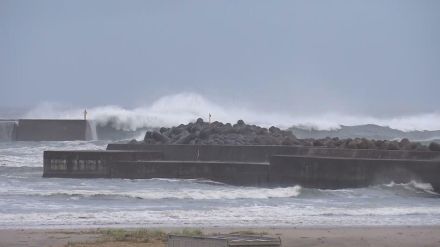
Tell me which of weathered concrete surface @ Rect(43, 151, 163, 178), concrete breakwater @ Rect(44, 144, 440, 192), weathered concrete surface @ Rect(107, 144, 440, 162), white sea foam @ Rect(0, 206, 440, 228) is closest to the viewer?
white sea foam @ Rect(0, 206, 440, 228)

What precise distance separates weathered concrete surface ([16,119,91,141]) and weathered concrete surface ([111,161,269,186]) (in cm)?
1512

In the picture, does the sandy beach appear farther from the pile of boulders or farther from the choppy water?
the pile of boulders

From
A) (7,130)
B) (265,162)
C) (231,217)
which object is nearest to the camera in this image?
(231,217)

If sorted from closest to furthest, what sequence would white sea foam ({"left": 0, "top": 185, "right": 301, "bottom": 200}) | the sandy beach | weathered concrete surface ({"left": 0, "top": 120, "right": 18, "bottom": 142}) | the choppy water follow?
the sandy beach < the choppy water < white sea foam ({"left": 0, "top": 185, "right": 301, "bottom": 200}) < weathered concrete surface ({"left": 0, "top": 120, "right": 18, "bottom": 142})

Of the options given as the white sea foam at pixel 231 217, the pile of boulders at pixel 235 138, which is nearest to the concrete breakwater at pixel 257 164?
the pile of boulders at pixel 235 138

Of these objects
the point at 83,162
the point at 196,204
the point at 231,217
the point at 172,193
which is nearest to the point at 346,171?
the point at 172,193

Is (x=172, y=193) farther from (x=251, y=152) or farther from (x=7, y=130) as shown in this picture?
(x=7, y=130)

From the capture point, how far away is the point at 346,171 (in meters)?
19.3

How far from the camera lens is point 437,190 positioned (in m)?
18.4

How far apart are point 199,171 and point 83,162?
3.10m

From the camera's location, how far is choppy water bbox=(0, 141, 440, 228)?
46.5 feet

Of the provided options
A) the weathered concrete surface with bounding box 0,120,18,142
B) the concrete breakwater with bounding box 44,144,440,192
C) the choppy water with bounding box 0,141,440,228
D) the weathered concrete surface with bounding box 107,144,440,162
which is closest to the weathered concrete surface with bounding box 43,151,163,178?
the concrete breakwater with bounding box 44,144,440,192

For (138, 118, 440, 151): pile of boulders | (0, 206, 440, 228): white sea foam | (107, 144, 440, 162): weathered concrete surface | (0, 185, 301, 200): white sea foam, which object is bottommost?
(0, 206, 440, 228): white sea foam

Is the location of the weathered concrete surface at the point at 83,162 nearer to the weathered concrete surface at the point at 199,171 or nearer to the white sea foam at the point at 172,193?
the weathered concrete surface at the point at 199,171
